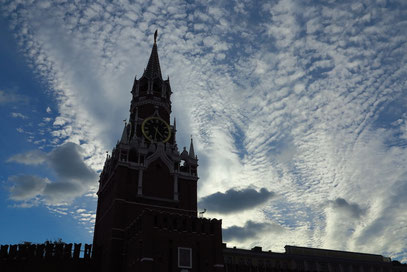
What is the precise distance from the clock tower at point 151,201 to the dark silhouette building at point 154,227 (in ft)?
0.44

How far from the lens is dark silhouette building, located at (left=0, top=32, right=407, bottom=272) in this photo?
56.8m

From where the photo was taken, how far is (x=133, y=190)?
70.8 metres

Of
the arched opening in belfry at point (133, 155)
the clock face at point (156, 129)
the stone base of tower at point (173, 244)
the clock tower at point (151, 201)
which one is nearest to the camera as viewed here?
the stone base of tower at point (173, 244)

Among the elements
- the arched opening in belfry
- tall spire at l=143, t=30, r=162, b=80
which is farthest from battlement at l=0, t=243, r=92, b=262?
tall spire at l=143, t=30, r=162, b=80

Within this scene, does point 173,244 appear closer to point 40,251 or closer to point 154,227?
point 154,227

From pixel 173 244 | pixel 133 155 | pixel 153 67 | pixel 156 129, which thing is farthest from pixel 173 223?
pixel 153 67

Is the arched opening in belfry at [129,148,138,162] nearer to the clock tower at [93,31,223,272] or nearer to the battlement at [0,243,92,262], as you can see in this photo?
the clock tower at [93,31,223,272]

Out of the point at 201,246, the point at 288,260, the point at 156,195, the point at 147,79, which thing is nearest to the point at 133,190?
the point at 156,195

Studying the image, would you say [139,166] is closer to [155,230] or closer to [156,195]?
[156,195]

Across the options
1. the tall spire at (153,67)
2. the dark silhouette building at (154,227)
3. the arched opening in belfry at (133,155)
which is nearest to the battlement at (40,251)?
the dark silhouette building at (154,227)

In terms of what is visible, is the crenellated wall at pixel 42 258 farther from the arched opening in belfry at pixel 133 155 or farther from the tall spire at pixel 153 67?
the tall spire at pixel 153 67

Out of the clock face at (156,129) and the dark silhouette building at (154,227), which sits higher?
the clock face at (156,129)

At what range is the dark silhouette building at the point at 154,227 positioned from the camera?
56781mm

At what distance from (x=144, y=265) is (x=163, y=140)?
31.8 m
